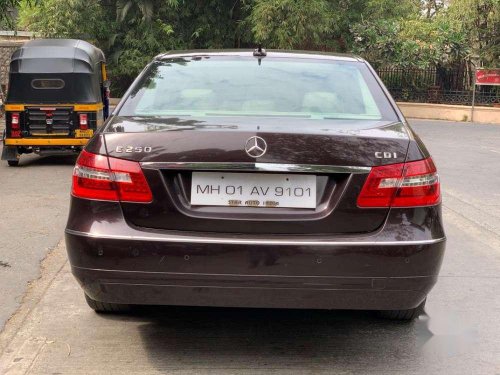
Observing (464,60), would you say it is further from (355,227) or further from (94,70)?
(355,227)

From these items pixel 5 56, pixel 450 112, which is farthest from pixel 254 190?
pixel 5 56

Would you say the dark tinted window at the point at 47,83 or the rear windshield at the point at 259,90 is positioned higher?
the rear windshield at the point at 259,90

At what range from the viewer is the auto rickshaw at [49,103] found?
13516 millimetres

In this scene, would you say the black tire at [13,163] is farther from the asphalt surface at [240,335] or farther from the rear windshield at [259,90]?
the rear windshield at [259,90]

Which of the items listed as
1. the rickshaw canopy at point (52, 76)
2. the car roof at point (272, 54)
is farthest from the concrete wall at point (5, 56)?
the car roof at point (272, 54)

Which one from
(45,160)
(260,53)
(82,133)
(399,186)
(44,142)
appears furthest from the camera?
(45,160)

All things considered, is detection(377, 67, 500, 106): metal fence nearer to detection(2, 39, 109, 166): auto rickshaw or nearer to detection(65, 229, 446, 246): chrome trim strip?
detection(2, 39, 109, 166): auto rickshaw

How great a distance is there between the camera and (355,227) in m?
3.74

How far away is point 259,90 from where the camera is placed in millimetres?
4496

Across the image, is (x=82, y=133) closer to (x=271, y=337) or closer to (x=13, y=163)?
(x=13, y=163)

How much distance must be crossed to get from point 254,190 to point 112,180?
2.28 ft

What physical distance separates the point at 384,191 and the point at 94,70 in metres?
11.5

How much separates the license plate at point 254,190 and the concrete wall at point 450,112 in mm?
26537

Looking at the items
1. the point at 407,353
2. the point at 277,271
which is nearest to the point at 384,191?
the point at 277,271
